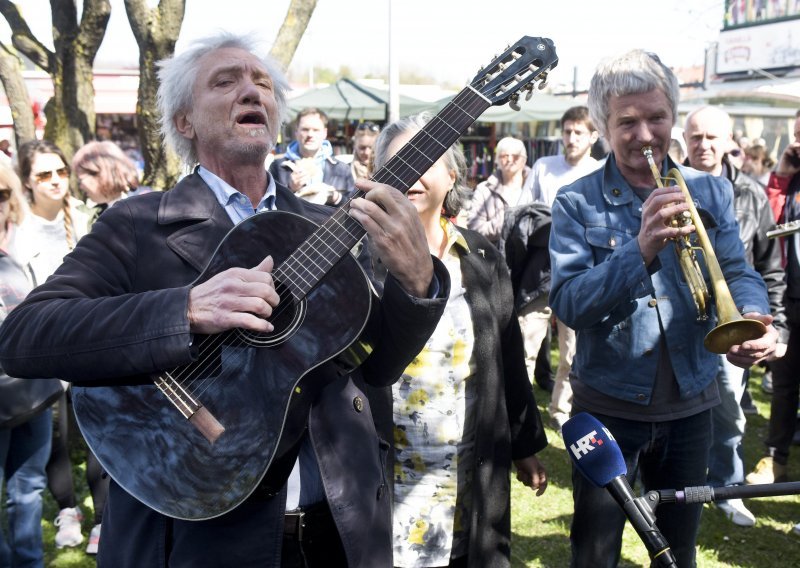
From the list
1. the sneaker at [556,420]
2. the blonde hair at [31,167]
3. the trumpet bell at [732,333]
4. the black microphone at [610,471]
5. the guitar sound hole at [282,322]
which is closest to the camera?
the black microphone at [610,471]

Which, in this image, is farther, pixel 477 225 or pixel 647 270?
pixel 477 225

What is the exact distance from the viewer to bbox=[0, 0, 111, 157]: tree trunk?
7.30 meters

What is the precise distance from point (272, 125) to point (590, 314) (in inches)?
45.4

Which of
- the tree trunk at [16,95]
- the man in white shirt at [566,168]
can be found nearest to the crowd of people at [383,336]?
the man in white shirt at [566,168]

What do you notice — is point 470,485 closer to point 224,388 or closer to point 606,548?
point 606,548

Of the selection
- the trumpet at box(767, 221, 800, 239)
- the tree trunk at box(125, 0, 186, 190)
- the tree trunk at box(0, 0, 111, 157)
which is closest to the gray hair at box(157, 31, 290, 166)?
the trumpet at box(767, 221, 800, 239)

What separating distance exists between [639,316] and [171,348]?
1.56m

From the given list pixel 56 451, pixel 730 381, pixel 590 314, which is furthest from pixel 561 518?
pixel 56 451

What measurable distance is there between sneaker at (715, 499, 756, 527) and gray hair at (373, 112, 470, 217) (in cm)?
258

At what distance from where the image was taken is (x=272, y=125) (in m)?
2.17

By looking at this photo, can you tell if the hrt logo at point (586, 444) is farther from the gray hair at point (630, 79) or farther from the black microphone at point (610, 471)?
the gray hair at point (630, 79)

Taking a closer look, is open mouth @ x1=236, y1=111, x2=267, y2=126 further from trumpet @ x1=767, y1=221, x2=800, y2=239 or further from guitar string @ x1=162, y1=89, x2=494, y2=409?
trumpet @ x1=767, y1=221, x2=800, y2=239

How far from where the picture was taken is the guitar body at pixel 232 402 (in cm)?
166

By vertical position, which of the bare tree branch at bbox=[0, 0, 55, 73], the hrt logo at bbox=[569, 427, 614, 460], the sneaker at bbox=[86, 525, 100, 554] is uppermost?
the bare tree branch at bbox=[0, 0, 55, 73]
